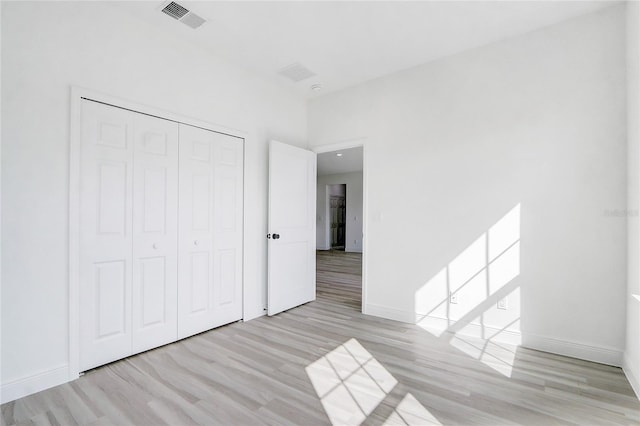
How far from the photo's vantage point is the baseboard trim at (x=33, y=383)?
2.01 m

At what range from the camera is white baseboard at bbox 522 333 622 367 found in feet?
8.26

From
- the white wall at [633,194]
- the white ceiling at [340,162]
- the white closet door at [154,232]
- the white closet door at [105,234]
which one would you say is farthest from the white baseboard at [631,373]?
the white ceiling at [340,162]

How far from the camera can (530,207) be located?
2871mm

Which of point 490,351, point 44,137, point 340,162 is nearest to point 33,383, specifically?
point 44,137

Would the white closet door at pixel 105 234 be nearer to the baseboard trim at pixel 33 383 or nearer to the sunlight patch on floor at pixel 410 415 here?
the baseboard trim at pixel 33 383

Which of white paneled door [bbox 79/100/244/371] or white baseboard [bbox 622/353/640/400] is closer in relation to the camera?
white baseboard [bbox 622/353/640/400]

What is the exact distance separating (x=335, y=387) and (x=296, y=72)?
3.35 m

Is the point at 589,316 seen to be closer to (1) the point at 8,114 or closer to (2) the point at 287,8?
(2) the point at 287,8

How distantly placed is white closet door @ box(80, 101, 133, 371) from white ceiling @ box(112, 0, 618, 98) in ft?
3.53

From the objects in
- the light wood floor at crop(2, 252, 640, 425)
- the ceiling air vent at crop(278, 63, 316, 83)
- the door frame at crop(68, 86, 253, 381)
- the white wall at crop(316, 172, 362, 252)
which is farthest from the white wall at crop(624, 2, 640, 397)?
the white wall at crop(316, 172, 362, 252)

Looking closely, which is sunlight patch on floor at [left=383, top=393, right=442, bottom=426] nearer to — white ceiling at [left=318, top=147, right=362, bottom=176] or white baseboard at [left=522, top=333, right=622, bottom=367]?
white baseboard at [left=522, top=333, right=622, bottom=367]

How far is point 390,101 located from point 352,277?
3626 millimetres

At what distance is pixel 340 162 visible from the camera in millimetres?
8578

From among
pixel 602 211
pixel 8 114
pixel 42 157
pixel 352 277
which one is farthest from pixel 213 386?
pixel 352 277
